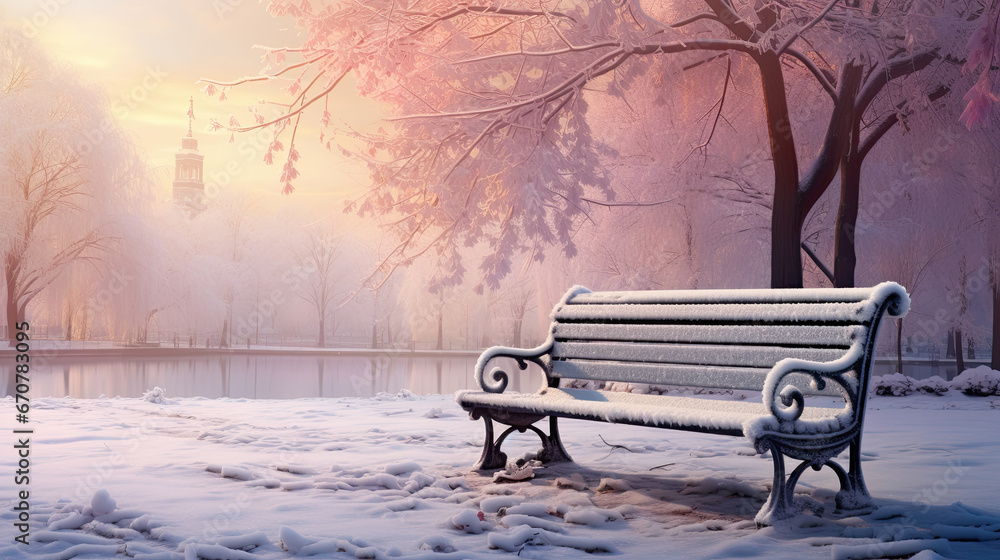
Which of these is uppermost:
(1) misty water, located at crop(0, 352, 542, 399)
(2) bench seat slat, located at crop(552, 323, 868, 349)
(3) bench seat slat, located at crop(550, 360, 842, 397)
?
(2) bench seat slat, located at crop(552, 323, 868, 349)

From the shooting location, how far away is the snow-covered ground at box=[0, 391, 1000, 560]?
2.84 metres

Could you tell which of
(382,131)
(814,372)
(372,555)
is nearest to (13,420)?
(382,131)

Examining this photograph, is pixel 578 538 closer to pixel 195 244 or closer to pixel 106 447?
pixel 106 447

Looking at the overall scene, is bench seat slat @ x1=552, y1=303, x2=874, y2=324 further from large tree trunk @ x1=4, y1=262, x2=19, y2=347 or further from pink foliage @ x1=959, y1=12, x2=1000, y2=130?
large tree trunk @ x1=4, y1=262, x2=19, y2=347

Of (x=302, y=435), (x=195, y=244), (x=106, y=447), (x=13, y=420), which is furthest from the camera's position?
(x=195, y=244)

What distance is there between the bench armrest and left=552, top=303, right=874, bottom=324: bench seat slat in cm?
21

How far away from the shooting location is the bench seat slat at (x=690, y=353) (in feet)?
11.5

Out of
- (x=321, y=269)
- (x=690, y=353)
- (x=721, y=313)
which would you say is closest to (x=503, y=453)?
(x=690, y=353)

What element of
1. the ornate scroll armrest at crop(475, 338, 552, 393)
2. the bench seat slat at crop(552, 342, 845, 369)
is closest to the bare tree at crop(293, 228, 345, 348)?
the ornate scroll armrest at crop(475, 338, 552, 393)

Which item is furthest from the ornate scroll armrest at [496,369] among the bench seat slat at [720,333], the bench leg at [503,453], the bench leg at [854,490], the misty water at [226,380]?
the misty water at [226,380]

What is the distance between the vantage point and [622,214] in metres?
13.1

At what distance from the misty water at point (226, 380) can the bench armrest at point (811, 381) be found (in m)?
10.7

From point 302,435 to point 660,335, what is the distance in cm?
311

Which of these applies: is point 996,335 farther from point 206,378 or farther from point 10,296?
point 10,296
